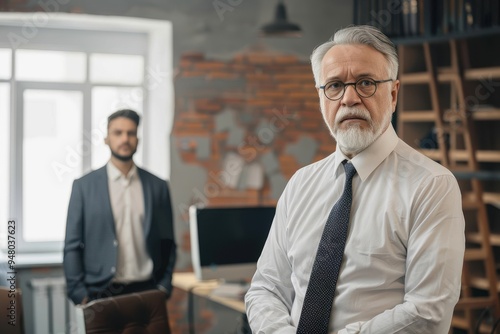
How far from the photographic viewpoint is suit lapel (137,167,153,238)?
13.5 ft

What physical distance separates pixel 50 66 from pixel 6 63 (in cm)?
A: 33

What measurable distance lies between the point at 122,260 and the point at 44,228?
1872 millimetres

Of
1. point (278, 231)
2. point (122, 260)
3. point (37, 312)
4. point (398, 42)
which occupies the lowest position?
point (37, 312)

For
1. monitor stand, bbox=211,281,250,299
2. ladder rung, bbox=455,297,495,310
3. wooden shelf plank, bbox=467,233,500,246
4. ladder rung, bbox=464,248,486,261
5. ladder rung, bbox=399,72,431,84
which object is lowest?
ladder rung, bbox=455,297,495,310

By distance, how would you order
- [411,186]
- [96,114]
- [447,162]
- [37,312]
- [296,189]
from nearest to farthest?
[411,186], [296,189], [447,162], [37,312], [96,114]

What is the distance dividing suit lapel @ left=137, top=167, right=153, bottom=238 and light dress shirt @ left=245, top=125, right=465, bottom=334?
222cm

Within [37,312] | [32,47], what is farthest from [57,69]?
[37,312]

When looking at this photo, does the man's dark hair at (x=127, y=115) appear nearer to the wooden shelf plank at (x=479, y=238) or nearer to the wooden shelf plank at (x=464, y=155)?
the wooden shelf plank at (x=464, y=155)

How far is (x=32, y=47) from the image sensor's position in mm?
5621

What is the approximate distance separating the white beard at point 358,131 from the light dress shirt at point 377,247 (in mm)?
32

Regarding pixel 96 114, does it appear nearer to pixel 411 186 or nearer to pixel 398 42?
pixel 398 42

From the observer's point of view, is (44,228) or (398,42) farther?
(44,228)

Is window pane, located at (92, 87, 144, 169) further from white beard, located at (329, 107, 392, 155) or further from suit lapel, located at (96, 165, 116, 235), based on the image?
white beard, located at (329, 107, 392, 155)

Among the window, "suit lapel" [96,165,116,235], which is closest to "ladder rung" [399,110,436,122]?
"suit lapel" [96,165,116,235]
